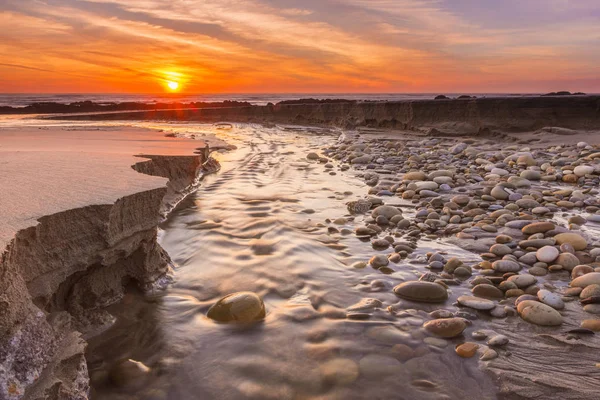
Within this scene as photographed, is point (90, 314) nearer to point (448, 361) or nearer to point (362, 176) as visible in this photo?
point (448, 361)

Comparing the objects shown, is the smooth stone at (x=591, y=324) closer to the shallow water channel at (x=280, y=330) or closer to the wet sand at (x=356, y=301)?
the wet sand at (x=356, y=301)

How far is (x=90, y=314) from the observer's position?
7.07 feet

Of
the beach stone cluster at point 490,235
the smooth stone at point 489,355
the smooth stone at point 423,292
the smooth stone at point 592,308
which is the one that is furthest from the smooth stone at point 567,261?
the smooth stone at point 489,355

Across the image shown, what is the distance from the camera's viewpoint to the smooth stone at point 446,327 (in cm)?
211

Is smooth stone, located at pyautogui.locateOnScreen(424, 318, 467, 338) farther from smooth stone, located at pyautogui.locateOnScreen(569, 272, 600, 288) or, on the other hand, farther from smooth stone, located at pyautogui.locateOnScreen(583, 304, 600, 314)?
smooth stone, located at pyautogui.locateOnScreen(569, 272, 600, 288)

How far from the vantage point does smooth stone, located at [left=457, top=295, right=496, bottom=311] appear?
2.33m

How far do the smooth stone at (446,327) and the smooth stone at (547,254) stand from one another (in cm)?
116

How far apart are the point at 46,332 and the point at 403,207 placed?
11.8ft

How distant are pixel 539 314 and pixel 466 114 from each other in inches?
428

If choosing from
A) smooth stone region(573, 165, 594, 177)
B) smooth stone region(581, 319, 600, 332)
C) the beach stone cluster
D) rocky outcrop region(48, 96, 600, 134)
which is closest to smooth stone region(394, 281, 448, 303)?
the beach stone cluster

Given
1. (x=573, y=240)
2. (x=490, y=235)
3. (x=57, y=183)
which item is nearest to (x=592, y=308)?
(x=573, y=240)

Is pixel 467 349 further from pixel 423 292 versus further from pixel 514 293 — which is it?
pixel 514 293

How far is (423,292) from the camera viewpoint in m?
2.49

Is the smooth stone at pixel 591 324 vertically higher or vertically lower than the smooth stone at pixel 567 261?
lower
